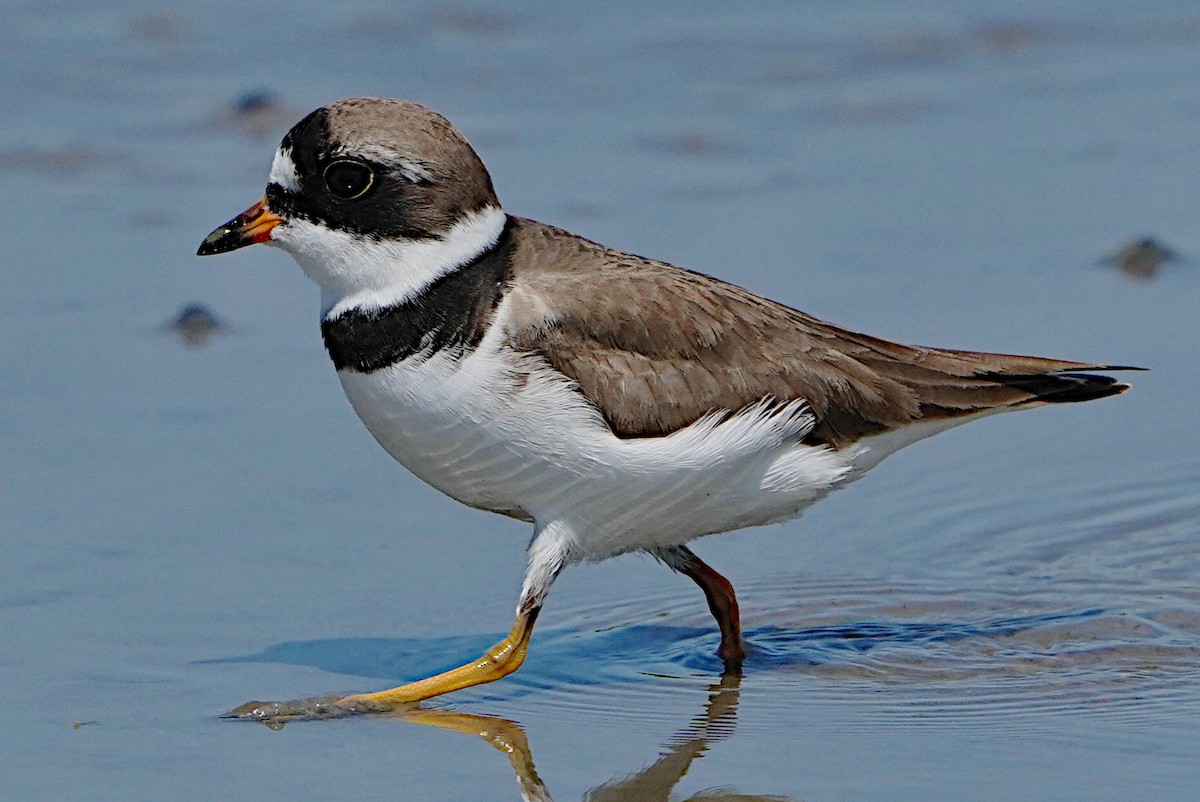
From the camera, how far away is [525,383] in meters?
6.21

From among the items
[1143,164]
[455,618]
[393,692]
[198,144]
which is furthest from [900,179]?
[393,692]

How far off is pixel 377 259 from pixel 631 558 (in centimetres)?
175

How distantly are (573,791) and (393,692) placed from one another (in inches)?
33.8

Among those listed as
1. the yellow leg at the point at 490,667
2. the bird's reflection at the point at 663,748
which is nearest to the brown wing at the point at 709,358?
the yellow leg at the point at 490,667

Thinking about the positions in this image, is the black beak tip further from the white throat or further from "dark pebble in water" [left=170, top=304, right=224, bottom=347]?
"dark pebble in water" [left=170, top=304, right=224, bottom=347]

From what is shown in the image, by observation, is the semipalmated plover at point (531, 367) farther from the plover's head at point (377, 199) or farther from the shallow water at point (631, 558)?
the shallow water at point (631, 558)

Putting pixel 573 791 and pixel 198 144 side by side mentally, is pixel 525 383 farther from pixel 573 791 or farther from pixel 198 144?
pixel 198 144

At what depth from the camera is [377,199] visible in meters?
6.39

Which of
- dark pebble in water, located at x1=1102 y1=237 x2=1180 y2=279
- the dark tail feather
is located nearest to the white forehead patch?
the dark tail feather

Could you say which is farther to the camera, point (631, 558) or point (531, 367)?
point (631, 558)

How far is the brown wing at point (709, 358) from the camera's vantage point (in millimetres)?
6383

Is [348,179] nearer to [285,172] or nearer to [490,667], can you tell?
[285,172]

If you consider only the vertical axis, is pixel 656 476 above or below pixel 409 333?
below

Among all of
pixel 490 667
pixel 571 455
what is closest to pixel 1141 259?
pixel 571 455
